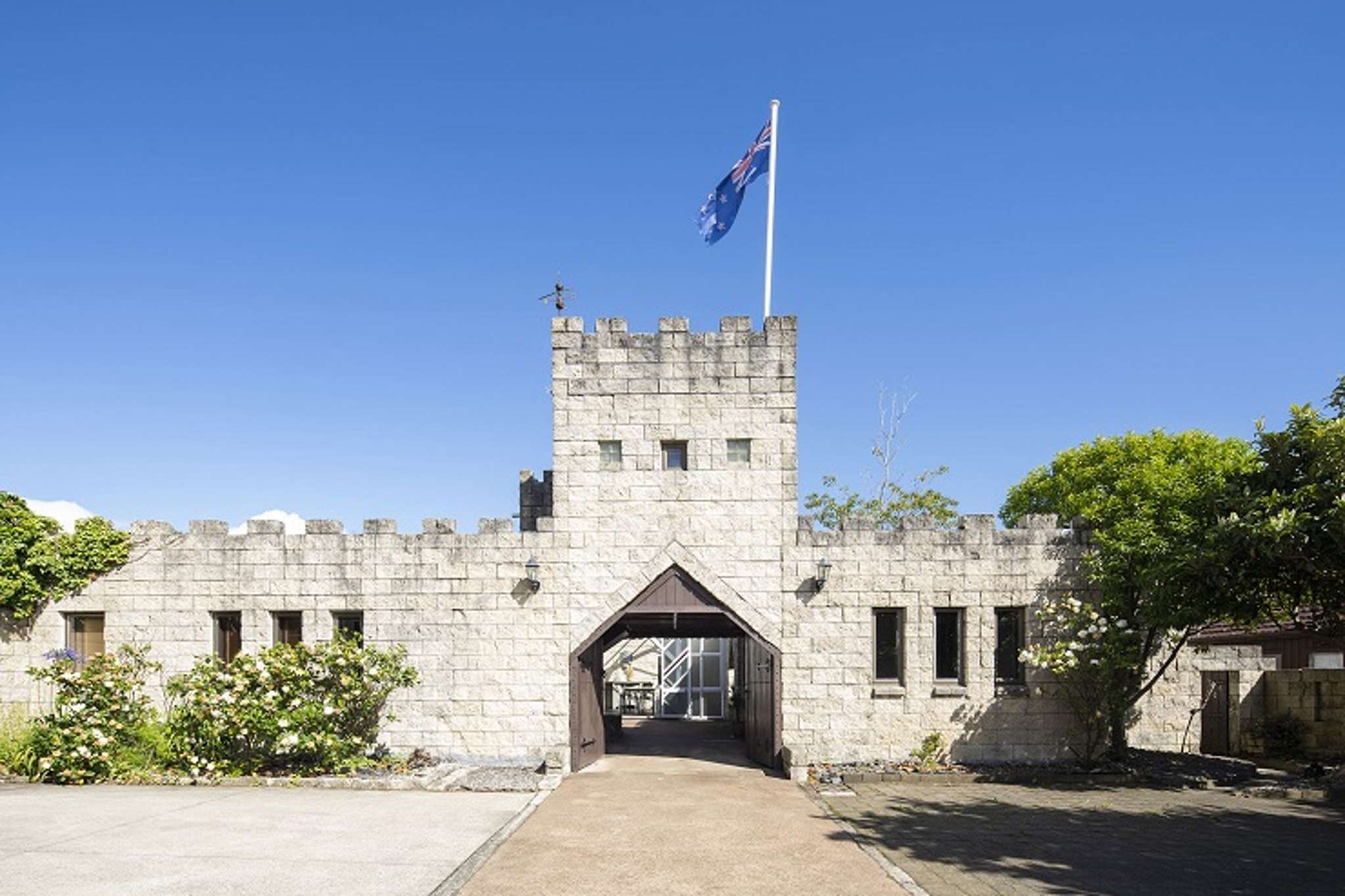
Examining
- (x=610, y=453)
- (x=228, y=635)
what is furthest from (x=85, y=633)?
(x=610, y=453)

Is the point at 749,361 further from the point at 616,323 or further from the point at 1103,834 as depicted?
the point at 1103,834

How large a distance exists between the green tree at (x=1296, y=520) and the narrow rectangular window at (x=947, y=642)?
4.42 metres

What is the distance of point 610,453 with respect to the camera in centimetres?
1661

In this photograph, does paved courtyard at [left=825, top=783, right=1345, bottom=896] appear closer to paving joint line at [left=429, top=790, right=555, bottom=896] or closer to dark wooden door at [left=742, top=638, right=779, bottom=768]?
dark wooden door at [left=742, top=638, right=779, bottom=768]

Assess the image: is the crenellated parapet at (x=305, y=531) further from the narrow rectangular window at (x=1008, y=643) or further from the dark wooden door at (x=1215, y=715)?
the dark wooden door at (x=1215, y=715)

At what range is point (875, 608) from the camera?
16.5 m

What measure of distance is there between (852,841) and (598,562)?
6.79 m

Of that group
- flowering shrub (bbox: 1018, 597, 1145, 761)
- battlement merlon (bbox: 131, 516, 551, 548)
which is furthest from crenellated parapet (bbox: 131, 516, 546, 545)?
flowering shrub (bbox: 1018, 597, 1145, 761)

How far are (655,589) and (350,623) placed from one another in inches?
218

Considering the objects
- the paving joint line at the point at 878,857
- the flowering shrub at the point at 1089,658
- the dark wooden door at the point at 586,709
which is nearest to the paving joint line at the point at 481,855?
the dark wooden door at the point at 586,709

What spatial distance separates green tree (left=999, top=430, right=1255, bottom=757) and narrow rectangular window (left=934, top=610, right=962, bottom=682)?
1.25 meters

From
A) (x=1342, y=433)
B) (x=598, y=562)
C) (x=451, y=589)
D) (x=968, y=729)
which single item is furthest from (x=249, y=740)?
(x=1342, y=433)

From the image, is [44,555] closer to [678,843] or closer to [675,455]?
[675,455]

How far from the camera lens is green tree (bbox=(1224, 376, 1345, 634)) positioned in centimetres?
1281
